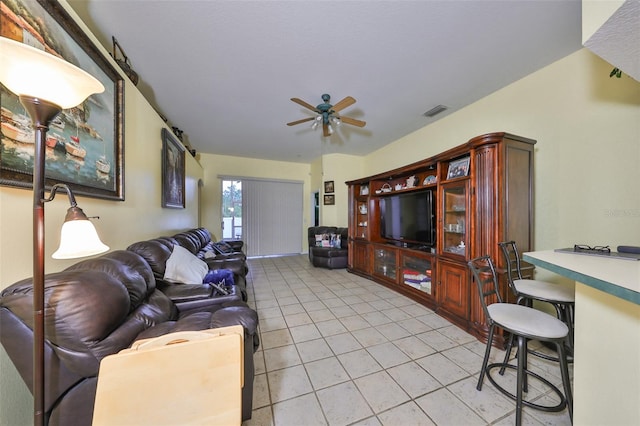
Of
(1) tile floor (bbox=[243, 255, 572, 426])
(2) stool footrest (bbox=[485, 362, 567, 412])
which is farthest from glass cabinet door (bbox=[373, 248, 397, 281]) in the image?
(2) stool footrest (bbox=[485, 362, 567, 412])

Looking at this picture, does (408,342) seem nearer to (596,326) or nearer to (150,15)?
(596,326)

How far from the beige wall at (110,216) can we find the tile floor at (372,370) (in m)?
1.16

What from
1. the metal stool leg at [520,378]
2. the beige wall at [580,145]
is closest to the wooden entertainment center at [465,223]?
the beige wall at [580,145]

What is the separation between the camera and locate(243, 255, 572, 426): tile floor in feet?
4.42

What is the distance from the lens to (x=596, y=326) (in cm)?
103

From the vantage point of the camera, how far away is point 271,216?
6359mm

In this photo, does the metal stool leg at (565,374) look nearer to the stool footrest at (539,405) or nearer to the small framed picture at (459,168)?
the stool footrest at (539,405)

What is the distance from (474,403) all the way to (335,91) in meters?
3.21

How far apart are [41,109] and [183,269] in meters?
1.64

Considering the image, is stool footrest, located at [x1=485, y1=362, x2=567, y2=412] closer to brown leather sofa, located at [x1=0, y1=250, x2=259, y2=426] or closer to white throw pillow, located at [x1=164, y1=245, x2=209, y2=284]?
brown leather sofa, located at [x1=0, y1=250, x2=259, y2=426]

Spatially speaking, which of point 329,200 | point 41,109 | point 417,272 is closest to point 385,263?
point 417,272

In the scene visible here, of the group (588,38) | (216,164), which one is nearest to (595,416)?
(588,38)

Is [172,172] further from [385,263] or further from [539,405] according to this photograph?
[539,405]

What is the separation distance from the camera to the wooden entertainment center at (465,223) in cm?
208
